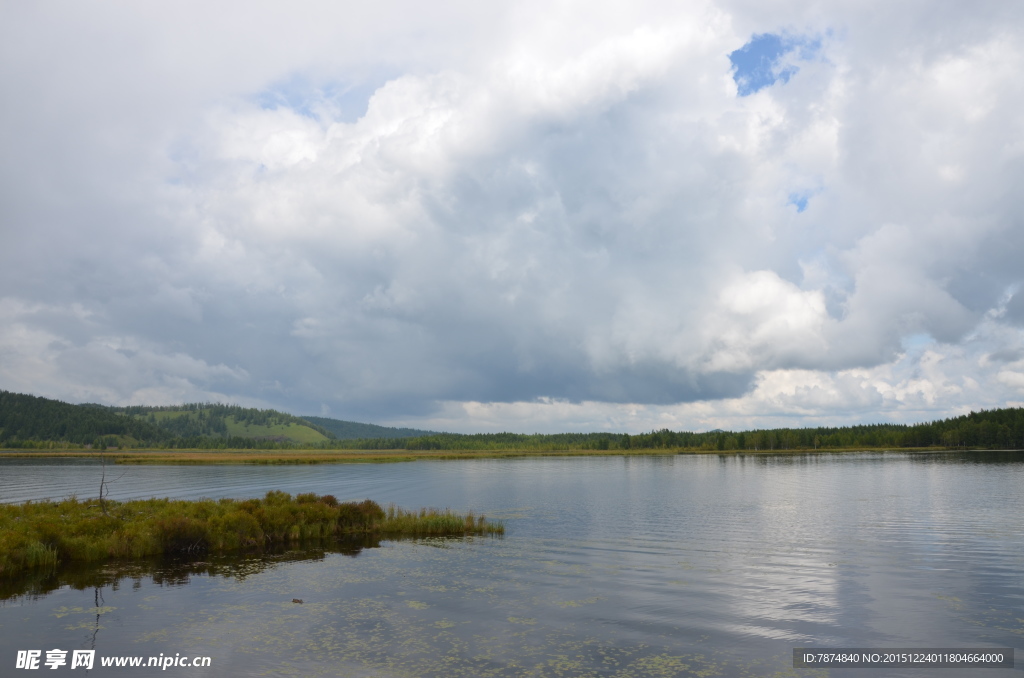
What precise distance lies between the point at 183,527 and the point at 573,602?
92.9 ft

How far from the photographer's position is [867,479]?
102m

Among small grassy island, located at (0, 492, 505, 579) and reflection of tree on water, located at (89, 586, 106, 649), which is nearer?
reflection of tree on water, located at (89, 586, 106, 649)

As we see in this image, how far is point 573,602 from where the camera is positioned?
96.1 feet

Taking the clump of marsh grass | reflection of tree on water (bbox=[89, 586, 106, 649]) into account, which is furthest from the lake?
the clump of marsh grass

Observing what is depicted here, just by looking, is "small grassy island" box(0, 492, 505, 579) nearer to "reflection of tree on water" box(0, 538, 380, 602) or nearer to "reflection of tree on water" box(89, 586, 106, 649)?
"reflection of tree on water" box(0, 538, 380, 602)

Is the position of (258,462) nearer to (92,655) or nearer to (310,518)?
(310,518)

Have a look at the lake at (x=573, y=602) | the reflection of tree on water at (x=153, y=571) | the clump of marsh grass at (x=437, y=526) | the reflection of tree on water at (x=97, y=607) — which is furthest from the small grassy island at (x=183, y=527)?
the reflection of tree on water at (x=97, y=607)

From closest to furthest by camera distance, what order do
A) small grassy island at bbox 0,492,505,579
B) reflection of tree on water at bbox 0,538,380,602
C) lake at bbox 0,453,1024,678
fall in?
lake at bbox 0,453,1024,678
reflection of tree on water at bbox 0,538,380,602
small grassy island at bbox 0,492,505,579

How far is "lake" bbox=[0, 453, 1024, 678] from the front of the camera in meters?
21.9

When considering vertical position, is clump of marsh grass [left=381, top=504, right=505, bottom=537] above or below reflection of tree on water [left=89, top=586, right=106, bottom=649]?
below

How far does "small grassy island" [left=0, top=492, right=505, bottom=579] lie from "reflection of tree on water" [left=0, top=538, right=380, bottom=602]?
136cm

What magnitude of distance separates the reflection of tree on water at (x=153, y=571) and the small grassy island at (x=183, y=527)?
4.46 feet

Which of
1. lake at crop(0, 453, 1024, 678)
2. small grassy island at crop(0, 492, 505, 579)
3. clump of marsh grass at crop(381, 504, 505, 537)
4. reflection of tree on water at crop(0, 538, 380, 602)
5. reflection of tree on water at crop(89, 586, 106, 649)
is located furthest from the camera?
clump of marsh grass at crop(381, 504, 505, 537)

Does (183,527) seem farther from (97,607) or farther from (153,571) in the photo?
(97,607)
